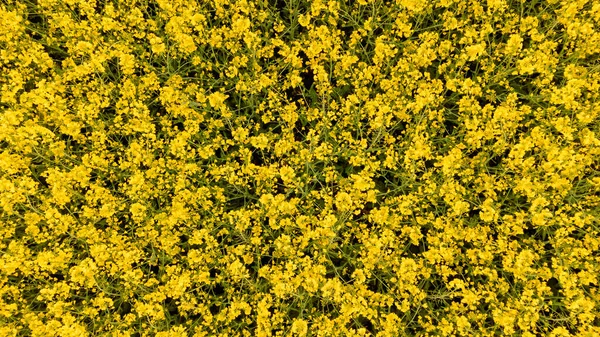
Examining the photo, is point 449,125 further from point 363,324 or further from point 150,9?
point 150,9

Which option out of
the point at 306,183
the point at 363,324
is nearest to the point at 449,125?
the point at 306,183

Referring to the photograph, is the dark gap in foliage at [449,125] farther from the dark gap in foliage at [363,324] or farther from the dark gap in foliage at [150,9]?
the dark gap in foliage at [150,9]

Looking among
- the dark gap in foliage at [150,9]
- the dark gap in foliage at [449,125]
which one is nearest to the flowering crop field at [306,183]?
the dark gap in foliage at [449,125]

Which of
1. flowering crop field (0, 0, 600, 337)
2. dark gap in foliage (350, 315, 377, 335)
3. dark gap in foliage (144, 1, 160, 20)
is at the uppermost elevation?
dark gap in foliage (144, 1, 160, 20)

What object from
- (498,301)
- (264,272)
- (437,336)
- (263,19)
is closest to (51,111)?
(263,19)

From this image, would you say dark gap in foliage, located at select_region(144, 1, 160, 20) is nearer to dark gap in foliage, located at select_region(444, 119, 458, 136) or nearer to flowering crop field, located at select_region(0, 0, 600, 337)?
flowering crop field, located at select_region(0, 0, 600, 337)

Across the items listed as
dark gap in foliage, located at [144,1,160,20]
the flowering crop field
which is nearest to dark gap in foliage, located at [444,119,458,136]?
the flowering crop field

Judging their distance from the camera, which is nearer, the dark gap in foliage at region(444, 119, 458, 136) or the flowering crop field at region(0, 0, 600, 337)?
the flowering crop field at region(0, 0, 600, 337)

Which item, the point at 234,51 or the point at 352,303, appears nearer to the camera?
the point at 352,303

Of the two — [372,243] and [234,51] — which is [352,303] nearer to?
[372,243]
